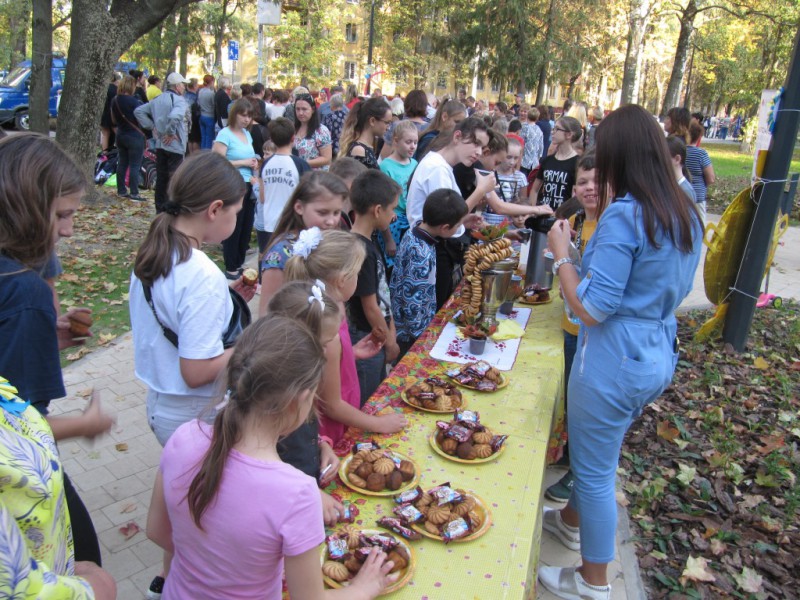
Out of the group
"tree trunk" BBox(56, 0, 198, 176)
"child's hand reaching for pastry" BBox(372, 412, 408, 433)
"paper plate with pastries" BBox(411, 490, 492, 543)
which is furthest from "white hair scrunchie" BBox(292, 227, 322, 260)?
"tree trunk" BBox(56, 0, 198, 176)

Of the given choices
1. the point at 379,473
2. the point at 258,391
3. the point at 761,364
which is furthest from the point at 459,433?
the point at 761,364

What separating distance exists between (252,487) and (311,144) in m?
5.90

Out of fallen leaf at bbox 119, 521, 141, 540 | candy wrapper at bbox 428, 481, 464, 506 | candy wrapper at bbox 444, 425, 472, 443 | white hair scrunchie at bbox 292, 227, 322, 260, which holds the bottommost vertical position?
fallen leaf at bbox 119, 521, 141, 540

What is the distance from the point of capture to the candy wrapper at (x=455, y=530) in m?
1.67

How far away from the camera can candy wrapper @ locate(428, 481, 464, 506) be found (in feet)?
5.87

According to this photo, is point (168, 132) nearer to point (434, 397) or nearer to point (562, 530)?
point (434, 397)

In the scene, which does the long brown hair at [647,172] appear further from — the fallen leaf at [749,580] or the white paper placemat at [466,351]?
the fallen leaf at [749,580]

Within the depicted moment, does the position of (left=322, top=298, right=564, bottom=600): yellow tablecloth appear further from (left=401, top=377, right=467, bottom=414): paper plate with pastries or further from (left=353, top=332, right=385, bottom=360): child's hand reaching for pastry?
(left=353, top=332, right=385, bottom=360): child's hand reaching for pastry

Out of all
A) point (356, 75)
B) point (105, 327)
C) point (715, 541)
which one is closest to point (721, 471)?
point (715, 541)

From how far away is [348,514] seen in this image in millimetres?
1756

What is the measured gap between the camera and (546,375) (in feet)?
9.64

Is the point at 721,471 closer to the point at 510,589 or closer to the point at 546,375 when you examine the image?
the point at 546,375

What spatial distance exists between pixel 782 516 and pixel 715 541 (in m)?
0.56

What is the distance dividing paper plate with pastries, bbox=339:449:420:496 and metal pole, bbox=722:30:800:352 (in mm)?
4508
